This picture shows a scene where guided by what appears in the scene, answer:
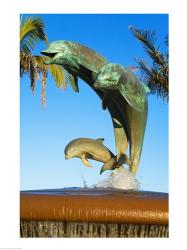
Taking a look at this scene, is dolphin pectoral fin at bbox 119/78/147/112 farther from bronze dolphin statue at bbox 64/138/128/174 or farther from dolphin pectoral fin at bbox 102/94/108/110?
bronze dolphin statue at bbox 64/138/128/174

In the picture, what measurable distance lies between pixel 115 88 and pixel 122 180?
1.96 meters

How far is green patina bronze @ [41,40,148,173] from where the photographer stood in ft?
37.2

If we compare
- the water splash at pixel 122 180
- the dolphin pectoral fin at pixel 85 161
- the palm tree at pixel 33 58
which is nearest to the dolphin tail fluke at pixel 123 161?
the water splash at pixel 122 180

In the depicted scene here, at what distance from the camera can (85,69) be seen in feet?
38.4

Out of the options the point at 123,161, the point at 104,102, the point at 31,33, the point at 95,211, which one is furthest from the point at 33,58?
the point at 95,211

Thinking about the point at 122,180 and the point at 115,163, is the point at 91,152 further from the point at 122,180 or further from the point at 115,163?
the point at 122,180

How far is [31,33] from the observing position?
1477cm

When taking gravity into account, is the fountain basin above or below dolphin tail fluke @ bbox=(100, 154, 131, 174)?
below

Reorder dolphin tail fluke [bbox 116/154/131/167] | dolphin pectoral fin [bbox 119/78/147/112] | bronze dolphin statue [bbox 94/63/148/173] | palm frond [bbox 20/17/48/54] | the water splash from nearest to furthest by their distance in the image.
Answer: bronze dolphin statue [bbox 94/63/148/173] → dolphin pectoral fin [bbox 119/78/147/112] → the water splash → dolphin tail fluke [bbox 116/154/131/167] → palm frond [bbox 20/17/48/54]

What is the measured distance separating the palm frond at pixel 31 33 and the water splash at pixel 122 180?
4.76 metres

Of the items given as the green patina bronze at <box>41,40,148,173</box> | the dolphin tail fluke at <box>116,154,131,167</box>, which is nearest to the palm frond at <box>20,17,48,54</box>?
the green patina bronze at <box>41,40,148,173</box>

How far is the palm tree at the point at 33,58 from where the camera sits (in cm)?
1450
